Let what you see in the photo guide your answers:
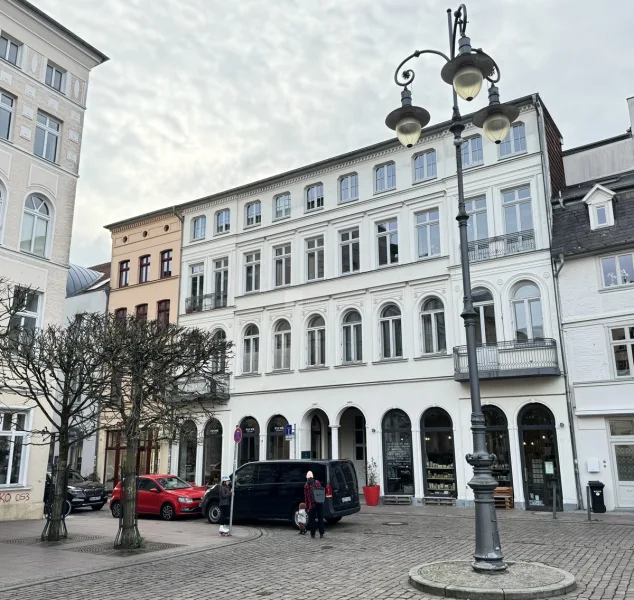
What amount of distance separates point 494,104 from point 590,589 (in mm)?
7758

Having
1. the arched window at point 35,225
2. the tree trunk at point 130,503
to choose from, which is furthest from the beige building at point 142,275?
the tree trunk at point 130,503

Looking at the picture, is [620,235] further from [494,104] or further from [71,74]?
[71,74]

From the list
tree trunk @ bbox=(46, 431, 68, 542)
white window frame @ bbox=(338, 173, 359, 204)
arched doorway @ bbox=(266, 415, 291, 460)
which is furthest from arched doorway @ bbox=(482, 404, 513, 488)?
tree trunk @ bbox=(46, 431, 68, 542)

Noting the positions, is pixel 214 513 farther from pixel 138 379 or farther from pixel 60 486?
pixel 138 379

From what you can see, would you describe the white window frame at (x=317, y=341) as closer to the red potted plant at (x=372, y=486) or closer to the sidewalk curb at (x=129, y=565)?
the red potted plant at (x=372, y=486)

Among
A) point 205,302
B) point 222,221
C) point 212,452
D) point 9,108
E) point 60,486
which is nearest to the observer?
point 60,486

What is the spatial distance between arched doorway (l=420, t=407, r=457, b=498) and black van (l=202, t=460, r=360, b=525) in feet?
21.6

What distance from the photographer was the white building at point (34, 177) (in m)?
20.3

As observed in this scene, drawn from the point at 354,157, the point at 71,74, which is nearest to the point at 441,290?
the point at 354,157

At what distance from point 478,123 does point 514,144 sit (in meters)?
15.6

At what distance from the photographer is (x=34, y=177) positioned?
22.0m

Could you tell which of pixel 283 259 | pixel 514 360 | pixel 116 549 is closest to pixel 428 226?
pixel 514 360

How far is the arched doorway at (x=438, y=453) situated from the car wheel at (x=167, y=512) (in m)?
9.81

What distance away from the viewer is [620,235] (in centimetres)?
2167
